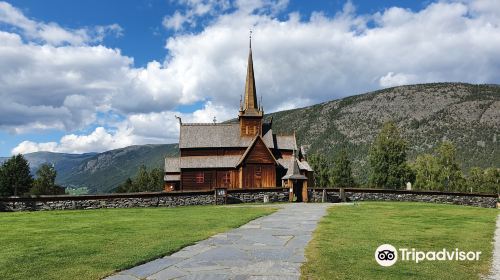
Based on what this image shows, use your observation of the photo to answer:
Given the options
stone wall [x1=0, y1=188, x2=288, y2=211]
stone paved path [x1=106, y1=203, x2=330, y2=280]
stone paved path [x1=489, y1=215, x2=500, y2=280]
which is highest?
stone wall [x1=0, y1=188, x2=288, y2=211]

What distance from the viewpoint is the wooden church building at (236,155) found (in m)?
47.9

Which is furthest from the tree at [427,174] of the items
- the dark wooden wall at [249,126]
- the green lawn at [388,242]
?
the green lawn at [388,242]

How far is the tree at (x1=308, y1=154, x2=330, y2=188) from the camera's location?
89.9 metres

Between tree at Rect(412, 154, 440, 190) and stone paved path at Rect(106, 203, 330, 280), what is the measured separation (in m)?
62.5

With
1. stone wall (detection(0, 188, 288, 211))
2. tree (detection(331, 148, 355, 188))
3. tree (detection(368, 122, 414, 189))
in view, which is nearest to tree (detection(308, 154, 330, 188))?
tree (detection(331, 148, 355, 188))

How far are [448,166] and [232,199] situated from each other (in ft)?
169

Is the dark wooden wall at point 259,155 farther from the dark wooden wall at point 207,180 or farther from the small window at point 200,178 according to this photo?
the small window at point 200,178

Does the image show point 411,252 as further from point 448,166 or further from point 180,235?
point 448,166

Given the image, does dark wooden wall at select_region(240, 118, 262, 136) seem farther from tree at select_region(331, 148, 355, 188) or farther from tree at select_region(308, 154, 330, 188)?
tree at select_region(308, 154, 330, 188)

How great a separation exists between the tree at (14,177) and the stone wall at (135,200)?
5201 cm

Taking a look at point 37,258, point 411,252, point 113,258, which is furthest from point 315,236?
point 37,258

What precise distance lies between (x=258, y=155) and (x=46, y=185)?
59.5 m

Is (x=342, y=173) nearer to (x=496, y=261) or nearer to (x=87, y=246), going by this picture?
(x=496, y=261)

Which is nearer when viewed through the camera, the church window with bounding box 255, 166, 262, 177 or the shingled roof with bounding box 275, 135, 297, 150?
the church window with bounding box 255, 166, 262, 177
